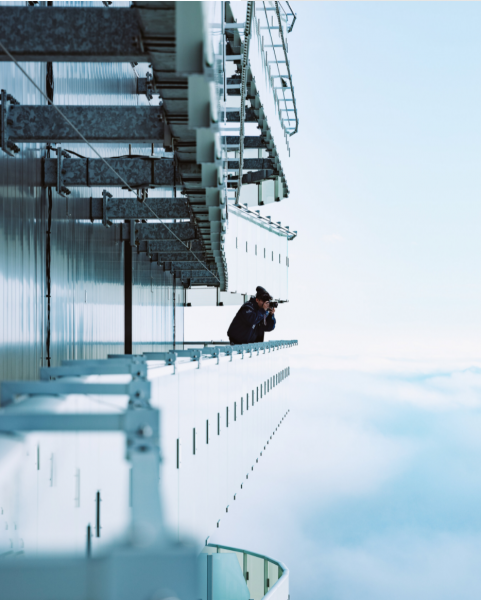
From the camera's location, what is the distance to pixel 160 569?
451cm

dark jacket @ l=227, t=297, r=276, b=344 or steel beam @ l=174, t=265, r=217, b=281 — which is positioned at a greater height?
steel beam @ l=174, t=265, r=217, b=281

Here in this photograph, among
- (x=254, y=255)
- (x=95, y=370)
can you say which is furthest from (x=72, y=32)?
(x=254, y=255)

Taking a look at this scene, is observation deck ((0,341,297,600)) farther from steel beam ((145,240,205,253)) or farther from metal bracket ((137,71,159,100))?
metal bracket ((137,71,159,100))

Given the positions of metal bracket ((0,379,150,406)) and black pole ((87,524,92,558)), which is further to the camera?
metal bracket ((0,379,150,406))

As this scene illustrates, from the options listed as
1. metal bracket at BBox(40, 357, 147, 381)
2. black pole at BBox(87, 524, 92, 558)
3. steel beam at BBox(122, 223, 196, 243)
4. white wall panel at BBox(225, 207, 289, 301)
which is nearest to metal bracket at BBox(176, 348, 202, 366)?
metal bracket at BBox(40, 357, 147, 381)

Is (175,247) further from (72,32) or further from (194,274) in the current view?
(72,32)

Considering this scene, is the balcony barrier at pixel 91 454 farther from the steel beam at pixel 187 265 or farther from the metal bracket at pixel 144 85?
the steel beam at pixel 187 265

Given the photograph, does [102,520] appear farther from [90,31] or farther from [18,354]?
[18,354]

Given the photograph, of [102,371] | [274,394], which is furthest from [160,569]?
[274,394]

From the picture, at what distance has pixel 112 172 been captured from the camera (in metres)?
9.80

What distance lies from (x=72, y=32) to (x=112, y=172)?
14.9ft

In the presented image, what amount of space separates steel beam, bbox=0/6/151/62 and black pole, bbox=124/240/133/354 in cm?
1157

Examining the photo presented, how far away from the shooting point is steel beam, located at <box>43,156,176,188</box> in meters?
9.15

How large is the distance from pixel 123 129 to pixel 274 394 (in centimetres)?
1420
